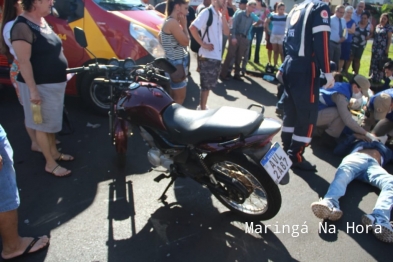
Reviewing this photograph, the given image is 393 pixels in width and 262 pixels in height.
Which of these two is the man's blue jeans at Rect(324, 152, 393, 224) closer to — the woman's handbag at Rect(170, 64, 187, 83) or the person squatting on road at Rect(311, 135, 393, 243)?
the person squatting on road at Rect(311, 135, 393, 243)

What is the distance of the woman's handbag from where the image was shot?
450 centimetres

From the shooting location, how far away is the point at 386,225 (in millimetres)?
2766

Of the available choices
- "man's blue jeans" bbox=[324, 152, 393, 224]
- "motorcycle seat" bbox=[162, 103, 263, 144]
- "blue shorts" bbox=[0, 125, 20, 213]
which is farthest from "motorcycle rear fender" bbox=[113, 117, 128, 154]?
"man's blue jeans" bbox=[324, 152, 393, 224]

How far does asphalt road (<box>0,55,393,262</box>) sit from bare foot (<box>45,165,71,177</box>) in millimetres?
56

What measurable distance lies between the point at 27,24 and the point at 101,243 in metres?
1.98

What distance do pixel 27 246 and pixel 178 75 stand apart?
8.96 feet

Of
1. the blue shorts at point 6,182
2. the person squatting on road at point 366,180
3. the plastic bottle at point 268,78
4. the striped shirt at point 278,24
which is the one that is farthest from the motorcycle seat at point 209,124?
the striped shirt at point 278,24

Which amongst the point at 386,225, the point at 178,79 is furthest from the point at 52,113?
the point at 386,225

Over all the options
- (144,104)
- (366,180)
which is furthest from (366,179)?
(144,104)

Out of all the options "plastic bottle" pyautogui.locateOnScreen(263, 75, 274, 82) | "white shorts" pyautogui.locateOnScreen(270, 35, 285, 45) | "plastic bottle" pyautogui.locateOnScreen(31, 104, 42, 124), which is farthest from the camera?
"white shorts" pyautogui.locateOnScreen(270, 35, 285, 45)

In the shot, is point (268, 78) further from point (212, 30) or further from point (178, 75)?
point (178, 75)

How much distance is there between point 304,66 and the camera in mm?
3549

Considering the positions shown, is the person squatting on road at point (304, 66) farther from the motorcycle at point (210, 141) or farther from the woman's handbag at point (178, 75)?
the woman's handbag at point (178, 75)

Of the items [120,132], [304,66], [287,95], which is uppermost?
[304,66]
